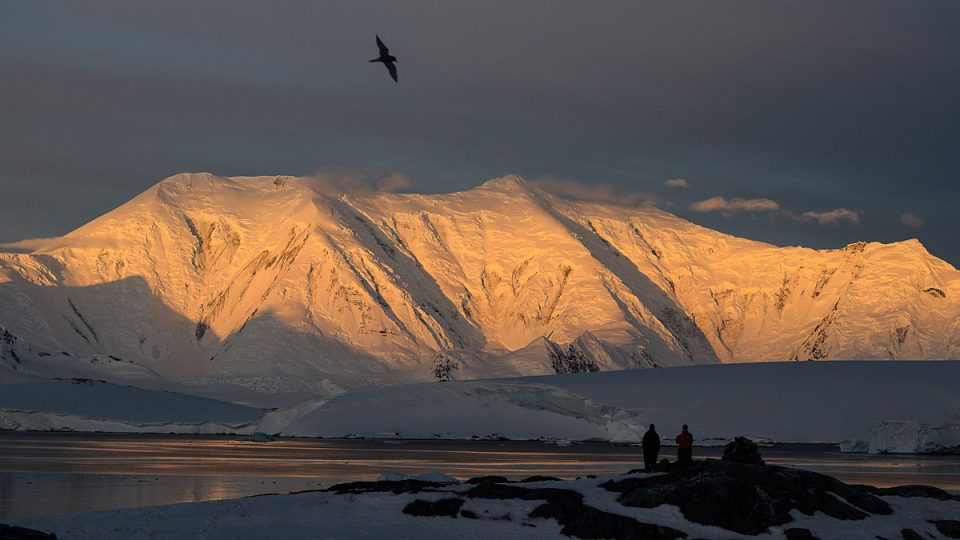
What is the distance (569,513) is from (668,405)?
7935cm

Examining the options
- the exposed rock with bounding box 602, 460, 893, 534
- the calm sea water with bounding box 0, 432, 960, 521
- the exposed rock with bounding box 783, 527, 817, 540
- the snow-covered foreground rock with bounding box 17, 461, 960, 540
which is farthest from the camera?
the calm sea water with bounding box 0, 432, 960, 521

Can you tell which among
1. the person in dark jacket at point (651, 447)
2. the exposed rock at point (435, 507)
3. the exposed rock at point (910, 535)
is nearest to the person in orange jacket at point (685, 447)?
the person in dark jacket at point (651, 447)

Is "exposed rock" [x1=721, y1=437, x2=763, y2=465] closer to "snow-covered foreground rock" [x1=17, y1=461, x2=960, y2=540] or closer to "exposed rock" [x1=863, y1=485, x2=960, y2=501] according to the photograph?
"snow-covered foreground rock" [x1=17, y1=461, x2=960, y2=540]

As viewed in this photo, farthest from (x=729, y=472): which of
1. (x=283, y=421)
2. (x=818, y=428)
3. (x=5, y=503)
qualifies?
(x=283, y=421)

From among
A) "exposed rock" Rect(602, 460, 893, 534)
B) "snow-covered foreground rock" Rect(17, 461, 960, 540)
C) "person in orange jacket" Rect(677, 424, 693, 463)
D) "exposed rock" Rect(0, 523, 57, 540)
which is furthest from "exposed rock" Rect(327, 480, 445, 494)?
Result: "exposed rock" Rect(0, 523, 57, 540)

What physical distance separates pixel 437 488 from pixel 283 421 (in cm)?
10275

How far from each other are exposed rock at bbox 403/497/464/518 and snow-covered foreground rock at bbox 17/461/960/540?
2cm

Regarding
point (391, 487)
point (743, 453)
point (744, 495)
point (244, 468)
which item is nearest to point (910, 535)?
point (744, 495)

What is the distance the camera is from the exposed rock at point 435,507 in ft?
103

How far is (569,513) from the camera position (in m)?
31.0

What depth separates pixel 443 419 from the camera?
121125 millimetres

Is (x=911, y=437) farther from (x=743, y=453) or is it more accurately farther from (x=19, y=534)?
(x=19, y=534)

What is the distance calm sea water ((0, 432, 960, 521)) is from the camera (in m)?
48.0

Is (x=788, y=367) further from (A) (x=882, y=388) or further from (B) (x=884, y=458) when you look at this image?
(B) (x=884, y=458)
